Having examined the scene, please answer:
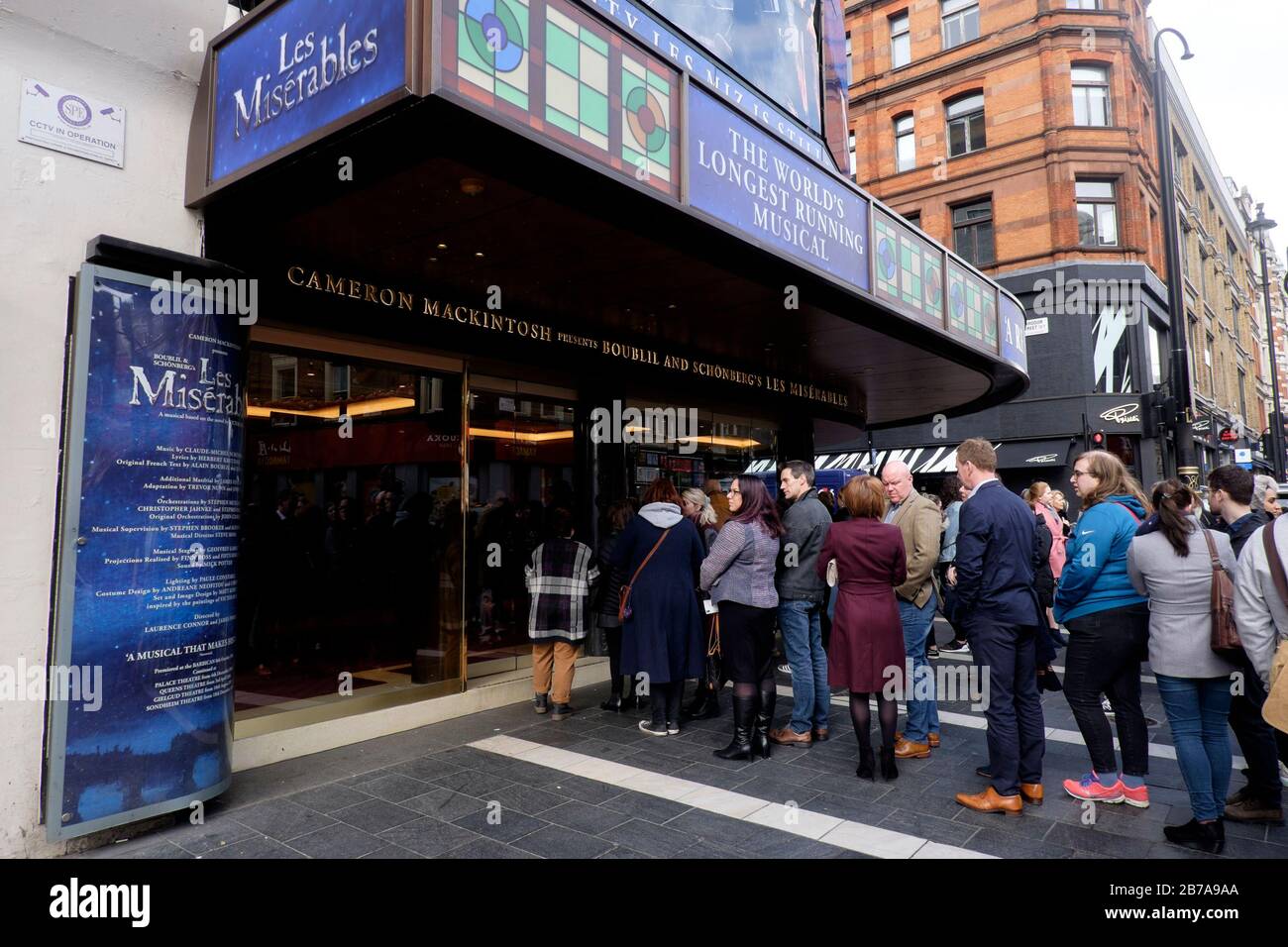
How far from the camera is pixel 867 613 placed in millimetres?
4652

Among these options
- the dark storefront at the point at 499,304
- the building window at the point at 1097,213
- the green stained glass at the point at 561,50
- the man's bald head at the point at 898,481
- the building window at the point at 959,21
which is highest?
the building window at the point at 959,21

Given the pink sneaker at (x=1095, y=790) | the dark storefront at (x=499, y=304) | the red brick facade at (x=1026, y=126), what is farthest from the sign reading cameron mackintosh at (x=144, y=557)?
the red brick facade at (x=1026, y=126)

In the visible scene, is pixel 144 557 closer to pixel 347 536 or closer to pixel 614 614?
pixel 614 614

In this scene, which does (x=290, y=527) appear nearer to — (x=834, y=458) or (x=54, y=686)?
(x=54, y=686)

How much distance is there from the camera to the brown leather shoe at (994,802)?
4.10 meters

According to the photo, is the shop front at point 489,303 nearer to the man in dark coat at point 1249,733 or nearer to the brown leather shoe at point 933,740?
the man in dark coat at point 1249,733

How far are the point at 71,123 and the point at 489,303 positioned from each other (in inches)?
125

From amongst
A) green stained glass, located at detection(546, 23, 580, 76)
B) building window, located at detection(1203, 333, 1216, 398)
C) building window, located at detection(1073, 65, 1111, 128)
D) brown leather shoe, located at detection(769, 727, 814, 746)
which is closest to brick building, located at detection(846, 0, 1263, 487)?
building window, located at detection(1073, 65, 1111, 128)

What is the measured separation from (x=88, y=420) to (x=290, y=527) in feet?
14.4

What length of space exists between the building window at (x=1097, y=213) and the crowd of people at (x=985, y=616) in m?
19.4

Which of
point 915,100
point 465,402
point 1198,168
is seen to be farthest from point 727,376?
point 1198,168

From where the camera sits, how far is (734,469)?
11211mm

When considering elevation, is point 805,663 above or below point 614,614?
below

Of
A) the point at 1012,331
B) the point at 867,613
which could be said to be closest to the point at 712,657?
the point at 867,613
